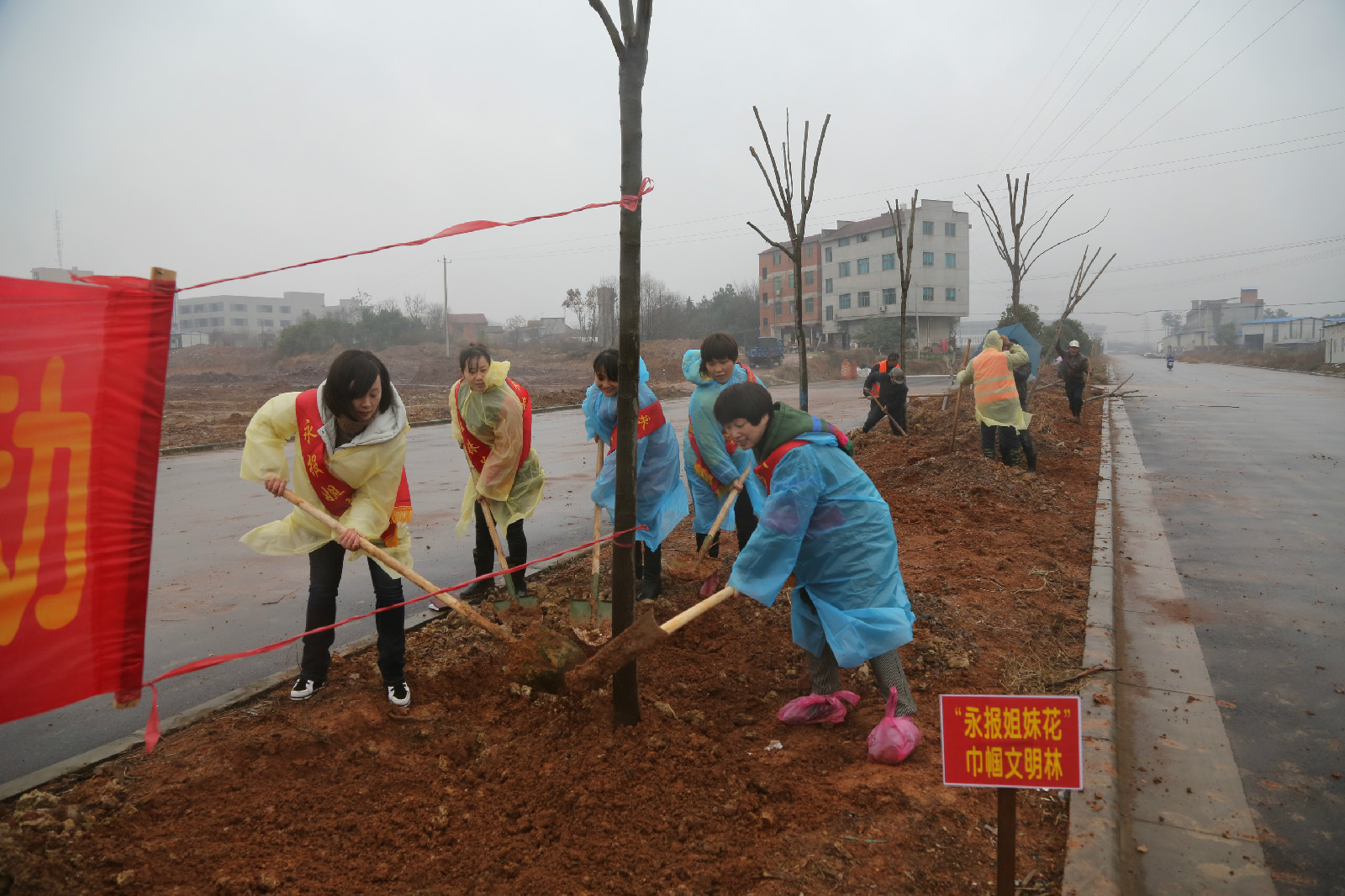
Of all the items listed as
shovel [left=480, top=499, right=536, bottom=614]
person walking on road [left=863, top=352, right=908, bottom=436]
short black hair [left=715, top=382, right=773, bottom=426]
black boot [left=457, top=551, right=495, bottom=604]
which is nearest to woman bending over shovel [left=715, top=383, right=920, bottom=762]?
short black hair [left=715, top=382, right=773, bottom=426]

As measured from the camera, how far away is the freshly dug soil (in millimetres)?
2189

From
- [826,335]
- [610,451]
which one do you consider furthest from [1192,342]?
[610,451]

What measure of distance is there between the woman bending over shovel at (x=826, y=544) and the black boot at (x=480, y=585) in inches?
97.9

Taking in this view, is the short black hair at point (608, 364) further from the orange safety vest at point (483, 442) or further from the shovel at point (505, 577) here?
the shovel at point (505, 577)

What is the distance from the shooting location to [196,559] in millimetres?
6285

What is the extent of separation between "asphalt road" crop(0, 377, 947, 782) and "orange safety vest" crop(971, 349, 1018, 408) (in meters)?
4.47

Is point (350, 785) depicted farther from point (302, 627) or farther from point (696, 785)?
point (302, 627)

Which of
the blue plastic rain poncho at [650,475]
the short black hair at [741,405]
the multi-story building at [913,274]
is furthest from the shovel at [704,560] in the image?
the multi-story building at [913,274]

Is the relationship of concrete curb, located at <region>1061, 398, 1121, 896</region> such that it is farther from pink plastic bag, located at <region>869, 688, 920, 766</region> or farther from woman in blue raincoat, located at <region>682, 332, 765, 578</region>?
woman in blue raincoat, located at <region>682, 332, 765, 578</region>

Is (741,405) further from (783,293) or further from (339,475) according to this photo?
(783,293)

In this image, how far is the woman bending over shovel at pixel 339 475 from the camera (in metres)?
3.13

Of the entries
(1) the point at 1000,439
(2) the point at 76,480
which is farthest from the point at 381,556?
(1) the point at 1000,439

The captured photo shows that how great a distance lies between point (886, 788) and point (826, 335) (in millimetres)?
60473

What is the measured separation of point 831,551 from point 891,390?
9236 millimetres
